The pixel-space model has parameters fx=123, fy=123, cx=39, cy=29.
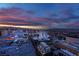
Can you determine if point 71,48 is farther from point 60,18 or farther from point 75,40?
point 60,18

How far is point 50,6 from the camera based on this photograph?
1.60 meters

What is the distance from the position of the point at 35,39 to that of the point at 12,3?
559 millimetres

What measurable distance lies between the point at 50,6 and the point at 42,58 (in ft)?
2.25

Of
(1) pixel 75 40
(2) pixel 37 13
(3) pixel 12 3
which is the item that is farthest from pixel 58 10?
(3) pixel 12 3

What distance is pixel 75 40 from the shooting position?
1581 mm

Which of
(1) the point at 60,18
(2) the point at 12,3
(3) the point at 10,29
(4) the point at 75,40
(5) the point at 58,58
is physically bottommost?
(5) the point at 58,58

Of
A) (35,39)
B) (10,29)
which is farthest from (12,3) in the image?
(35,39)

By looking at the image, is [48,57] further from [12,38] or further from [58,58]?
[12,38]

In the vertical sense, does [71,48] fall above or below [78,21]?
below

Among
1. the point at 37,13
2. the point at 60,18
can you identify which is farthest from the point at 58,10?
the point at 37,13

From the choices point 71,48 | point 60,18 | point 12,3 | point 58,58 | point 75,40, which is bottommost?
point 58,58

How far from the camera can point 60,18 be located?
1590 millimetres

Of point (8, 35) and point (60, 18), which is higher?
point (60, 18)

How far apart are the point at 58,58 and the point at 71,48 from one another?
0.70ft
